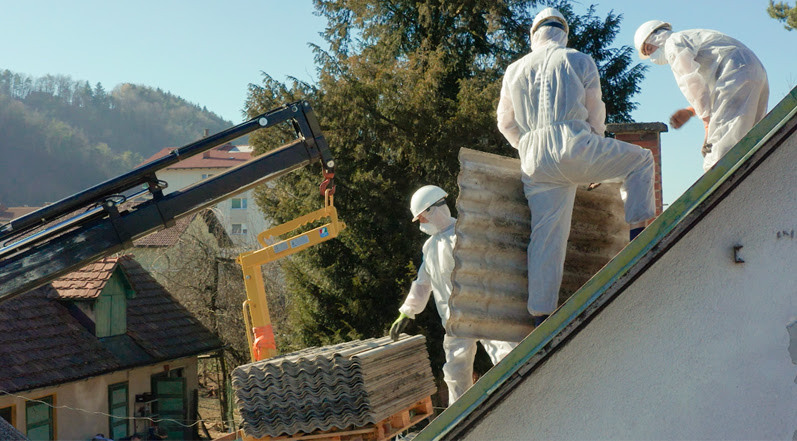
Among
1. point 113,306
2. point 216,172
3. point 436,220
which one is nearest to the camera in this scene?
point 436,220

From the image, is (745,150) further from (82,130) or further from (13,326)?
(82,130)

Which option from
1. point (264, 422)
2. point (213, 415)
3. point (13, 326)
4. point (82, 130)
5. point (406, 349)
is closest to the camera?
point (264, 422)

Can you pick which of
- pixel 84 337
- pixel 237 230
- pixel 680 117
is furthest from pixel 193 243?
pixel 680 117

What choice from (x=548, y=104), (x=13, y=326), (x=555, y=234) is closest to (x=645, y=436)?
(x=555, y=234)

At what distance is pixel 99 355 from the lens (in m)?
17.2

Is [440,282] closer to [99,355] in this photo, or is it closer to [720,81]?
[720,81]

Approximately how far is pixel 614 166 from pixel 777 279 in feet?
5.02

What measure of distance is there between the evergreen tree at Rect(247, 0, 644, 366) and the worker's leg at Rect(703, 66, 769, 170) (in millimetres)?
10968

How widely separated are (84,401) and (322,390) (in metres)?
12.6

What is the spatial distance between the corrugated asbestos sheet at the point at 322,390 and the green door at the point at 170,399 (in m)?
14.4

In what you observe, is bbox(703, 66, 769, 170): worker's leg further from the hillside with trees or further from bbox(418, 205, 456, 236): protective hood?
the hillside with trees

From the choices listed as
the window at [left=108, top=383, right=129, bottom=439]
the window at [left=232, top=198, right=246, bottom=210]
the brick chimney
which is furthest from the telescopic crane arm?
the window at [left=232, top=198, right=246, bottom=210]

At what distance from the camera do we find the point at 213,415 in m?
24.4

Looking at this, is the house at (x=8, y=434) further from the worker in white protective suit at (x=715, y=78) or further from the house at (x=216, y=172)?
the house at (x=216, y=172)
